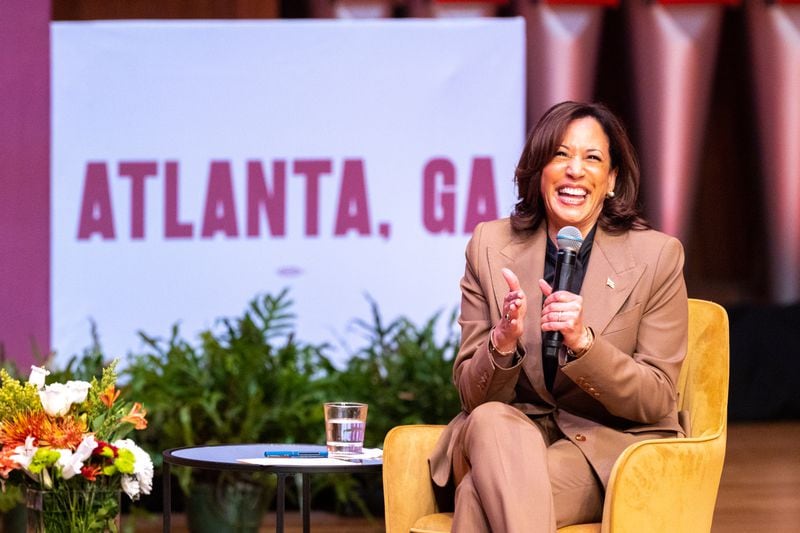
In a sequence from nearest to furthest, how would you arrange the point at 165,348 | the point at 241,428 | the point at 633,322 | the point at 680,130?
the point at 633,322
the point at 241,428
the point at 165,348
the point at 680,130

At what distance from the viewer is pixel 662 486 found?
2.38 metres

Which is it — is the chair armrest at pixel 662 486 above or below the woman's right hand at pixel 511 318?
below

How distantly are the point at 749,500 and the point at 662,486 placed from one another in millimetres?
2716

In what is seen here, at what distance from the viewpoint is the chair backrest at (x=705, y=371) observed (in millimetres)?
2785

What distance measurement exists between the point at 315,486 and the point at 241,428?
1.34 feet

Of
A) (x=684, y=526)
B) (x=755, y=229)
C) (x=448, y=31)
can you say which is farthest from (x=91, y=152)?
(x=755, y=229)

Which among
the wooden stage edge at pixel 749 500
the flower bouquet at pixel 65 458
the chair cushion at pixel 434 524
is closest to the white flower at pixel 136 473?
the flower bouquet at pixel 65 458

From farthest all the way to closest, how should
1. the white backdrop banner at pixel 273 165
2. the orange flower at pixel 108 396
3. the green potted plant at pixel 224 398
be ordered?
the white backdrop banner at pixel 273 165 → the green potted plant at pixel 224 398 → the orange flower at pixel 108 396

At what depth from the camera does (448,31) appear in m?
5.37

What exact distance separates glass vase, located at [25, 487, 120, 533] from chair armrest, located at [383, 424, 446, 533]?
620 mm

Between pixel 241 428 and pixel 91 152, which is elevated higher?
pixel 91 152

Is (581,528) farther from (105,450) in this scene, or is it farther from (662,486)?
(105,450)

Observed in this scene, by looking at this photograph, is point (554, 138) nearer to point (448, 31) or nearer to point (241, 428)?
point (241, 428)

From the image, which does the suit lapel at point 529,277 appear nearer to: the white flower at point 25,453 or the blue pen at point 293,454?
the blue pen at point 293,454
